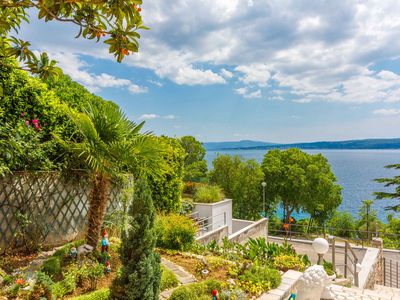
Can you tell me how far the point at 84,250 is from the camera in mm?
4797

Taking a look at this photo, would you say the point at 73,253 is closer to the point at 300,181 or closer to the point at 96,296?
the point at 96,296

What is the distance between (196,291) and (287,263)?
277 centimetres

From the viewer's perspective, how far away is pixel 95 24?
2.39 m

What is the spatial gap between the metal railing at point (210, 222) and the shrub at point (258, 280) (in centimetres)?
533

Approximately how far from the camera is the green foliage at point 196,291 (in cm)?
380

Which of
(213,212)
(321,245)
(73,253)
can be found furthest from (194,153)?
(73,253)

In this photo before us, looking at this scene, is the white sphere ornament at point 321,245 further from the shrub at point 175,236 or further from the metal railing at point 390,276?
the metal railing at point 390,276

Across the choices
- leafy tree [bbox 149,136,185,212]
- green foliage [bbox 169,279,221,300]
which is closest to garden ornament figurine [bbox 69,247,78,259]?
green foliage [bbox 169,279,221,300]

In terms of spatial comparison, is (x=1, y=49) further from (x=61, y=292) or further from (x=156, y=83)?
(x=156, y=83)

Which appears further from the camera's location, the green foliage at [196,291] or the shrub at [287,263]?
the shrub at [287,263]

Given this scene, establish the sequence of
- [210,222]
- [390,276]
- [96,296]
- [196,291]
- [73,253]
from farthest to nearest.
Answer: [210,222], [390,276], [73,253], [196,291], [96,296]

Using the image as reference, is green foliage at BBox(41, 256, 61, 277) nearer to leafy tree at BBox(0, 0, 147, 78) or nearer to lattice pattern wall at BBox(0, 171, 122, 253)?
lattice pattern wall at BBox(0, 171, 122, 253)

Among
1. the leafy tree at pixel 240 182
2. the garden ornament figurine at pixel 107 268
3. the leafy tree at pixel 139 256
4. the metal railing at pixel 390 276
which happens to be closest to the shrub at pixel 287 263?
the garden ornament figurine at pixel 107 268

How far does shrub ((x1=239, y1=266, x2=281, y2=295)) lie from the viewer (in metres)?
4.58
